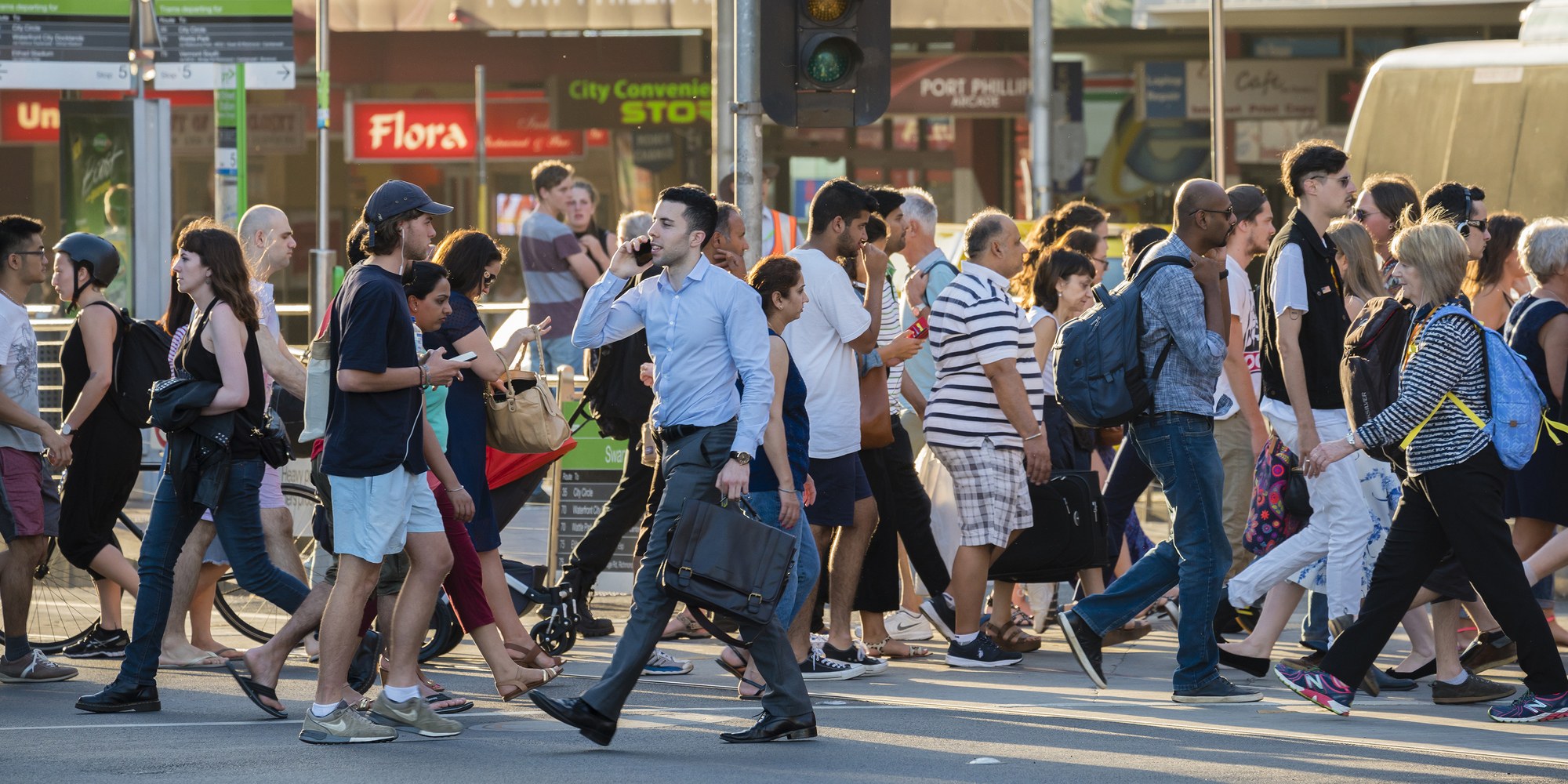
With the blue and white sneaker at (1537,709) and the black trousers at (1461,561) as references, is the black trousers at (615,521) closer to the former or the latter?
the black trousers at (1461,561)

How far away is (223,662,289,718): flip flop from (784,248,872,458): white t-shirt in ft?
7.33

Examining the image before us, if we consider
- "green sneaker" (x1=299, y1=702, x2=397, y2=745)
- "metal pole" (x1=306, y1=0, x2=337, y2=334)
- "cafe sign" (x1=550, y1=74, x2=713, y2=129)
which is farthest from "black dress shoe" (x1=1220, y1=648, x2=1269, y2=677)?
Result: "cafe sign" (x1=550, y1=74, x2=713, y2=129)

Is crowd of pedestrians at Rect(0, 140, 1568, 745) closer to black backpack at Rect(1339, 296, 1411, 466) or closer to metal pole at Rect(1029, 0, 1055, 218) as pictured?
black backpack at Rect(1339, 296, 1411, 466)

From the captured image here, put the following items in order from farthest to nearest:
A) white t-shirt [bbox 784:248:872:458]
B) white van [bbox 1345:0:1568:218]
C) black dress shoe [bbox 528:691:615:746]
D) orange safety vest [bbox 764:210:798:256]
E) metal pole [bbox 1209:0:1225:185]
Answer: metal pole [bbox 1209:0:1225:185], white van [bbox 1345:0:1568:218], orange safety vest [bbox 764:210:798:256], white t-shirt [bbox 784:248:872:458], black dress shoe [bbox 528:691:615:746]

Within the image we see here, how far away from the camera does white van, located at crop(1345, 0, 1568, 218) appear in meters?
14.7

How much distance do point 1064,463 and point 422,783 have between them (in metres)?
4.15

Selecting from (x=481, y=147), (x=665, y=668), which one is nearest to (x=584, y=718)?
(x=665, y=668)

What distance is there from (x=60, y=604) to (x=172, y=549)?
248cm

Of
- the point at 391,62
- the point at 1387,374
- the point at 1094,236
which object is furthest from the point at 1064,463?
the point at 391,62

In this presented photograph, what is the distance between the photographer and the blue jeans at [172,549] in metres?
7.13

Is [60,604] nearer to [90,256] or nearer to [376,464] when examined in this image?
[90,256]

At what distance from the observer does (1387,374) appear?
7465 mm

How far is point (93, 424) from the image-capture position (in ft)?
26.2

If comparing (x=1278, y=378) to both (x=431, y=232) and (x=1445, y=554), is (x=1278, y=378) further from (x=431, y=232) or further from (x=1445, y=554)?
(x=431, y=232)
